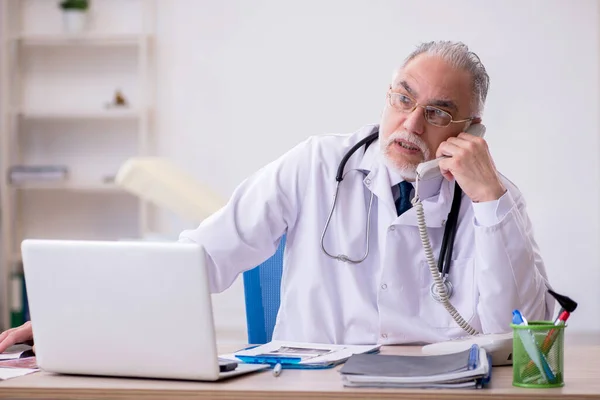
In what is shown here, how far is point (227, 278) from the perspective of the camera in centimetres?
213

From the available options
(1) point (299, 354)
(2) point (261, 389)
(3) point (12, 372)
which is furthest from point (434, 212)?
(3) point (12, 372)

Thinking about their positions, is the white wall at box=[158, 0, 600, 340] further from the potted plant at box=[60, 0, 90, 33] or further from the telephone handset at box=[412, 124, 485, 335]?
the telephone handset at box=[412, 124, 485, 335]

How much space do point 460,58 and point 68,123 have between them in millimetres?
3625

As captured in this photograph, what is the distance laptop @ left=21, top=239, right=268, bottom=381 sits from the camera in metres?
1.35

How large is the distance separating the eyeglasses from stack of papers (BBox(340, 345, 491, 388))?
78 centimetres

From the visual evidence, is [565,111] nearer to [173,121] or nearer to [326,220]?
[173,121]

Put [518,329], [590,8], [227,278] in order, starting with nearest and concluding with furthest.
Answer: [518,329], [227,278], [590,8]

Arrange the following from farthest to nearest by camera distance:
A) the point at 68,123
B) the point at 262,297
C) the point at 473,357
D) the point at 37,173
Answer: the point at 68,123 < the point at 37,173 < the point at 262,297 < the point at 473,357

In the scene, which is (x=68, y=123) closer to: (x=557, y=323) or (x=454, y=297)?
(x=454, y=297)

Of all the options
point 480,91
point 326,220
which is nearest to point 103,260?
point 326,220

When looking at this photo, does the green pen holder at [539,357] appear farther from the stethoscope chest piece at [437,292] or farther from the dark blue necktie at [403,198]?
the dark blue necktie at [403,198]

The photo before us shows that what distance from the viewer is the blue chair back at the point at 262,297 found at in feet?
7.18

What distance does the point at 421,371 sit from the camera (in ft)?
4.50

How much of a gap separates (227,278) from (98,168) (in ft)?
11.1
